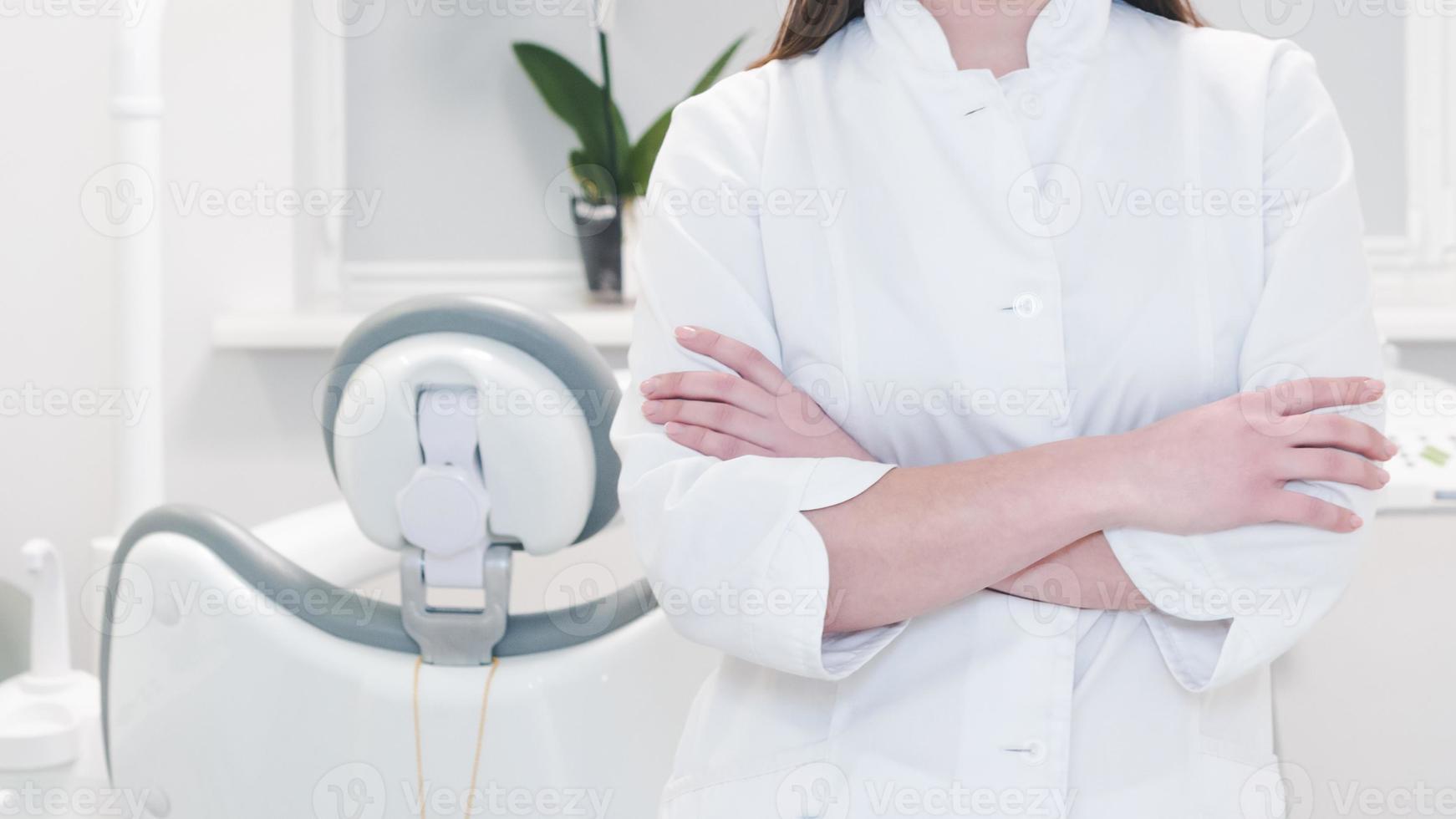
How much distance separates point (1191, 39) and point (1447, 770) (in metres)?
0.93

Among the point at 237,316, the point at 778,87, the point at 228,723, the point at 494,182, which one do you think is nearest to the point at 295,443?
the point at 237,316

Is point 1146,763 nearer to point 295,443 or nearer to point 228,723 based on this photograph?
point 228,723

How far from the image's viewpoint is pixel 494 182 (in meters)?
2.38

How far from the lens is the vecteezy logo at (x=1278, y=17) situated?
2.27 metres

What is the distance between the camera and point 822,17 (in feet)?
3.53

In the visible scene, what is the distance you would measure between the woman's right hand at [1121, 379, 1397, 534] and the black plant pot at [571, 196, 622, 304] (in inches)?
60.4

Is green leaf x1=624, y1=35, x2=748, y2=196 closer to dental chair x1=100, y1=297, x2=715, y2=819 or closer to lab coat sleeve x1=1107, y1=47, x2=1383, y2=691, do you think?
dental chair x1=100, y1=297, x2=715, y2=819
